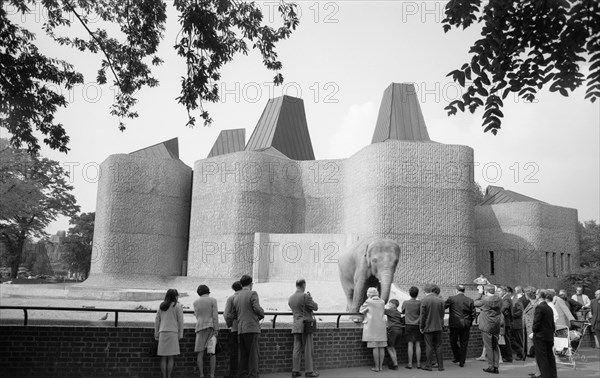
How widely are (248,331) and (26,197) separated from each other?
2201 cm

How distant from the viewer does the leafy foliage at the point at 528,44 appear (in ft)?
16.2

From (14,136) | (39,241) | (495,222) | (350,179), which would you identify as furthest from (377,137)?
(14,136)

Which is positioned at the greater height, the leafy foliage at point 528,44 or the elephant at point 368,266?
the leafy foliage at point 528,44

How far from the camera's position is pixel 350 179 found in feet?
113

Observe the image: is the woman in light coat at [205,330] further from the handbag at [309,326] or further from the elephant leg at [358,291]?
the elephant leg at [358,291]

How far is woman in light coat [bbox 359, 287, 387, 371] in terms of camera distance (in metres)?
9.23

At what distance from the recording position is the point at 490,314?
9656 mm

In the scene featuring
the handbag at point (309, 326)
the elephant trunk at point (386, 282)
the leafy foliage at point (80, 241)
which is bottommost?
the handbag at point (309, 326)

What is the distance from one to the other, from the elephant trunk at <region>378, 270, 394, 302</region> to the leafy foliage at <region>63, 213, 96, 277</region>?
1662 inches

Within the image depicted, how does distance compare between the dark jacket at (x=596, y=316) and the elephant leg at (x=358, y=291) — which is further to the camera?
the elephant leg at (x=358, y=291)

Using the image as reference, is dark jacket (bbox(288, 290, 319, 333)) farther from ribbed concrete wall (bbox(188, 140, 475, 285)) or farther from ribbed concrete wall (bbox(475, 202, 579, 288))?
ribbed concrete wall (bbox(475, 202, 579, 288))

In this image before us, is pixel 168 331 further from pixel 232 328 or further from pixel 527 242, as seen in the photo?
pixel 527 242

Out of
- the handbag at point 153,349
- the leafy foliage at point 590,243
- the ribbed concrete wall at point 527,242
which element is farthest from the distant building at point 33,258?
the leafy foliage at point 590,243

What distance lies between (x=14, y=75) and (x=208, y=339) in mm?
5366
